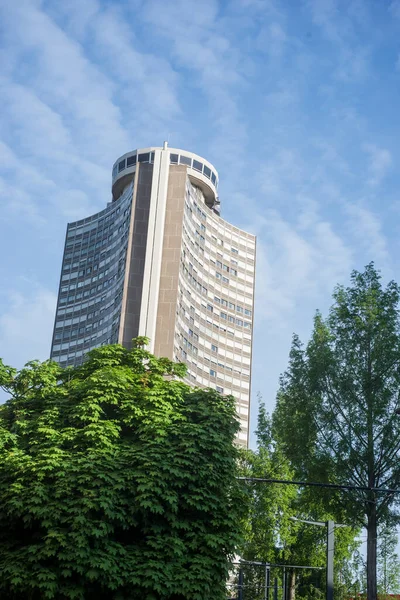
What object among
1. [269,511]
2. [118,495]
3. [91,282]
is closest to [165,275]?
[91,282]

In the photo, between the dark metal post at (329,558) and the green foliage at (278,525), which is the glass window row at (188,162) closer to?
the green foliage at (278,525)

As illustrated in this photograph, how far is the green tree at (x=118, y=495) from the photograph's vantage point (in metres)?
28.7

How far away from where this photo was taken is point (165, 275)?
108 meters

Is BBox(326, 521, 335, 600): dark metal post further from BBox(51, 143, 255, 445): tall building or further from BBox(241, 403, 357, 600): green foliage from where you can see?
BBox(51, 143, 255, 445): tall building

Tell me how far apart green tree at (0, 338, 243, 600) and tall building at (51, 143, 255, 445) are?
66.5 meters

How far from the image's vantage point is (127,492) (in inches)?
1193

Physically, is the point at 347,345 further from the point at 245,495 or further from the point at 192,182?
the point at 192,182

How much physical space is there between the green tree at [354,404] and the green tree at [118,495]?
9.03 metres

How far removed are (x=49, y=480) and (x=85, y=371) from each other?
780cm

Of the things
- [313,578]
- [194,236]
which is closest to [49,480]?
[313,578]

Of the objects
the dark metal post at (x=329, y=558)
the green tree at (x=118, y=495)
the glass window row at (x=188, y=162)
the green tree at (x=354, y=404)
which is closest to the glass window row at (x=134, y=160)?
the glass window row at (x=188, y=162)

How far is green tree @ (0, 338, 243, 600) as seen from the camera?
28672 mm

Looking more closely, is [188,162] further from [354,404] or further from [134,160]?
[354,404]

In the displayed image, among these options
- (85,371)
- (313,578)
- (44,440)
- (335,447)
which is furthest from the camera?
(313,578)
